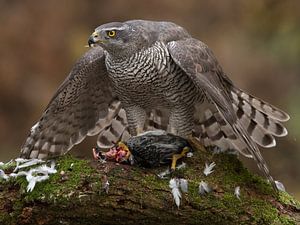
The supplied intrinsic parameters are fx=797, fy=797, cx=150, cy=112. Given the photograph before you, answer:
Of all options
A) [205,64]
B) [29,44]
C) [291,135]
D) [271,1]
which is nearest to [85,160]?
[205,64]

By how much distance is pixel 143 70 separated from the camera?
637 centimetres

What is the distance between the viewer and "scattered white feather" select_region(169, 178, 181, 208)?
513 centimetres

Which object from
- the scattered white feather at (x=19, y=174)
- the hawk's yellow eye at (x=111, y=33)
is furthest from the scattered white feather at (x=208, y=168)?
the hawk's yellow eye at (x=111, y=33)

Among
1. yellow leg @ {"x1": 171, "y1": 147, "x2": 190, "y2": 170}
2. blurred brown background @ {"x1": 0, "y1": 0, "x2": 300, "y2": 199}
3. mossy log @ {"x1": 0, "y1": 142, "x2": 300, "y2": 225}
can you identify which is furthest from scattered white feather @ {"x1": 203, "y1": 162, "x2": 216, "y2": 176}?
blurred brown background @ {"x1": 0, "y1": 0, "x2": 300, "y2": 199}

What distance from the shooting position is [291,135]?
10180 millimetres

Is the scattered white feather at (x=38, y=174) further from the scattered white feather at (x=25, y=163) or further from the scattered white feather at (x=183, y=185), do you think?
the scattered white feather at (x=183, y=185)

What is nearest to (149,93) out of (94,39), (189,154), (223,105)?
(94,39)

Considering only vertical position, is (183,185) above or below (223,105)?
below

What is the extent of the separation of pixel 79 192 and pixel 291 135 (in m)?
5.57

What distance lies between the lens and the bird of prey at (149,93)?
20.7 feet

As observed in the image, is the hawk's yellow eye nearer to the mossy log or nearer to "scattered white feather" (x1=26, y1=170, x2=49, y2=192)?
the mossy log

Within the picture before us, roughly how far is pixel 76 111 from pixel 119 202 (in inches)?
69.9

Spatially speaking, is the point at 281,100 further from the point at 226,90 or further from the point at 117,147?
the point at 117,147

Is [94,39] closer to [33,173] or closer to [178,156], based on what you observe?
[178,156]
